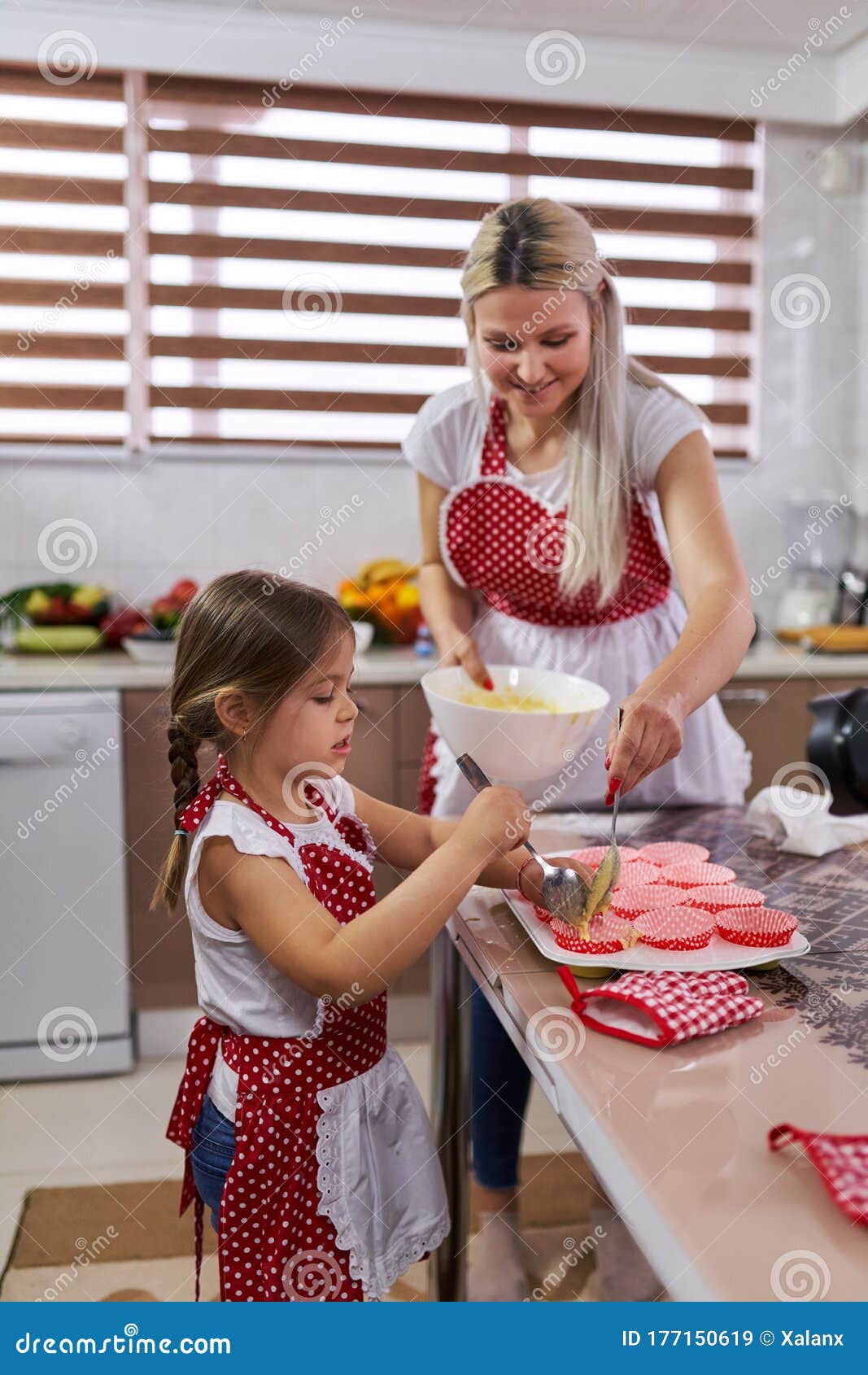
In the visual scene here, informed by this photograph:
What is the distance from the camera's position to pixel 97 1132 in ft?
7.46

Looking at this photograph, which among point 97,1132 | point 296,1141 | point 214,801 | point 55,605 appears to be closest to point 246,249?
point 55,605

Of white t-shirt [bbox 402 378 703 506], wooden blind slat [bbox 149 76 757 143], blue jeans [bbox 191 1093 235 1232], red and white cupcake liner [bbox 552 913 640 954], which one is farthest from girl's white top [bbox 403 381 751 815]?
wooden blind slat [bbox 149 76 757 143]

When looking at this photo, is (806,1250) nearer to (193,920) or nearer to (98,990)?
(193,920)

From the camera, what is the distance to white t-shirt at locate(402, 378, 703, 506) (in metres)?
1.53

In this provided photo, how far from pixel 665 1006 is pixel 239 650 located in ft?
1.64

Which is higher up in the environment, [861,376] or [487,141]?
[487,141]

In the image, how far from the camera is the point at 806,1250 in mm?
626

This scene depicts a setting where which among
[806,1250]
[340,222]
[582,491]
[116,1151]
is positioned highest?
[340,222]

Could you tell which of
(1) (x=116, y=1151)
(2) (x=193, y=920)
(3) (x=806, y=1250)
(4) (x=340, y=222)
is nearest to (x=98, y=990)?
(1) (x=116, y=1151)

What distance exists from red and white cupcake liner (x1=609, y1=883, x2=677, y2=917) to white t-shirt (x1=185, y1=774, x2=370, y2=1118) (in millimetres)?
287

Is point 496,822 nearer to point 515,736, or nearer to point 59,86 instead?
point 515,736

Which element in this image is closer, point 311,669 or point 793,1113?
point 793,1113

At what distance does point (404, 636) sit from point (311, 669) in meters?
1.76

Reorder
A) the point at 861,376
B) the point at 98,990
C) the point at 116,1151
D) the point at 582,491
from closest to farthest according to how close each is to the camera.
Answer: the point at 582,491 → the point at 116,1151 → the point at 98,990 → the point at 861,376
